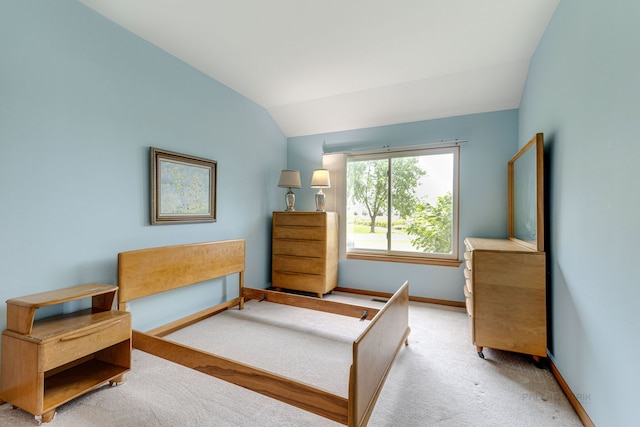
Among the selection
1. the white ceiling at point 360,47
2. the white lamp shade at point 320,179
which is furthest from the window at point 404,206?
the white ceiling at point 360,47

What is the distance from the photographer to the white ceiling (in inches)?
83.2

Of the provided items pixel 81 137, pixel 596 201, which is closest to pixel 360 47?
pixel 596 201

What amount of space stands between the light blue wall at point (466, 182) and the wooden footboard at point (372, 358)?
62.8 inches

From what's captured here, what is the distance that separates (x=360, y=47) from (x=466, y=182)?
2081mm

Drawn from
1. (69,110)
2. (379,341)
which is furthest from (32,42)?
(379,341)

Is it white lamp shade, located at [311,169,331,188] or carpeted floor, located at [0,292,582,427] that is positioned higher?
white lamp shade, located at [311,169,331,188]

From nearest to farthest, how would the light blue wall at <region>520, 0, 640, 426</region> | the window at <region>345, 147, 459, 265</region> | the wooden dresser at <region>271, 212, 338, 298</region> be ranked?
the light blue wall at <region>520, 0, 640, 426</region> → the window at <region>345, 147, 459, 265</region> → the wooden dresser at <region>271, 212, 338, 298</region>

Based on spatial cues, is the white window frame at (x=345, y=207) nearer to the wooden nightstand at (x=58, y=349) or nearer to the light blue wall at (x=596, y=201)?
the light blue wall at (x=596, y=201)

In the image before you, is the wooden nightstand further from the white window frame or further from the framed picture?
the white window frame

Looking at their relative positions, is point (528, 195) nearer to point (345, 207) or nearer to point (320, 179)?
point (345, 207)

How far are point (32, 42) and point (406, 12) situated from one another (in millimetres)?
2605

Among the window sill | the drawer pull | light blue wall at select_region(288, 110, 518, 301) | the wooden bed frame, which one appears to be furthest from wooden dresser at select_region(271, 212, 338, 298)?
the drawer pull

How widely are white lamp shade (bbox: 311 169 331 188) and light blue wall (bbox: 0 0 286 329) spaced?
146 cm

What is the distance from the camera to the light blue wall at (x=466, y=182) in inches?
131
